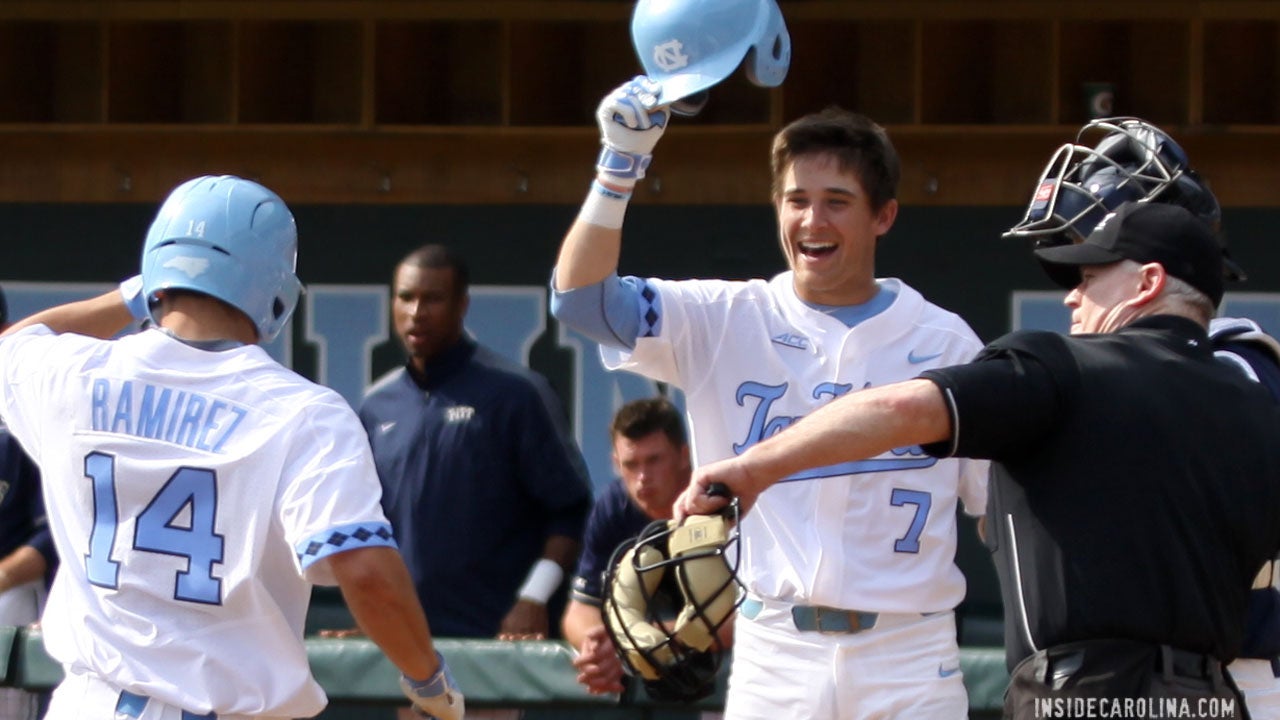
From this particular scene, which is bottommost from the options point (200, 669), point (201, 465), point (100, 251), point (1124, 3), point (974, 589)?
point (974, 589)

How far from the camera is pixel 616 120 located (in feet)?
10.2

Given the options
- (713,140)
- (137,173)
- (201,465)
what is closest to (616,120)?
(201,465)

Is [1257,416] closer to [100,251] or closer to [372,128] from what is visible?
[372,128]

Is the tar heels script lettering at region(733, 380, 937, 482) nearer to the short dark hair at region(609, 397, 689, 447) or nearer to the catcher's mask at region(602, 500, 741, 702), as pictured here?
the catcher's mask at region(602, 500, 741, 702)

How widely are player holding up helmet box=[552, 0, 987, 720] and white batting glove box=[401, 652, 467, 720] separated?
65 centimetres

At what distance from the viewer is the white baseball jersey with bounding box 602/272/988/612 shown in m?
3.28

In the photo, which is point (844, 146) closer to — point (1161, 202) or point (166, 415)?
point (1161, 202)

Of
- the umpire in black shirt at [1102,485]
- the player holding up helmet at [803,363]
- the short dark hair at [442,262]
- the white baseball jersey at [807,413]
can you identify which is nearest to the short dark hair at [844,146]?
the player holding up helmet at [803,363]

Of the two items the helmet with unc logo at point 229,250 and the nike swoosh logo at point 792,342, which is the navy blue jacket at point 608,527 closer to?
the nike swoosh logo at point 792,342

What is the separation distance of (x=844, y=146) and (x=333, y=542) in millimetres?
1365

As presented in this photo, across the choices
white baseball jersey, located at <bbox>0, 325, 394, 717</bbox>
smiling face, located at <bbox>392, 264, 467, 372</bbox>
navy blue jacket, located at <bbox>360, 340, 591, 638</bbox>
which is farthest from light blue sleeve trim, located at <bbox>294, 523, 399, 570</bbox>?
smiling face, located at <bbox>392, 264, 467, 372</bbox>

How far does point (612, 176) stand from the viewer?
10.4 ft

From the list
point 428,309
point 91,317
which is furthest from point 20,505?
point 91,317

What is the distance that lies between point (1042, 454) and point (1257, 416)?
335 mm
